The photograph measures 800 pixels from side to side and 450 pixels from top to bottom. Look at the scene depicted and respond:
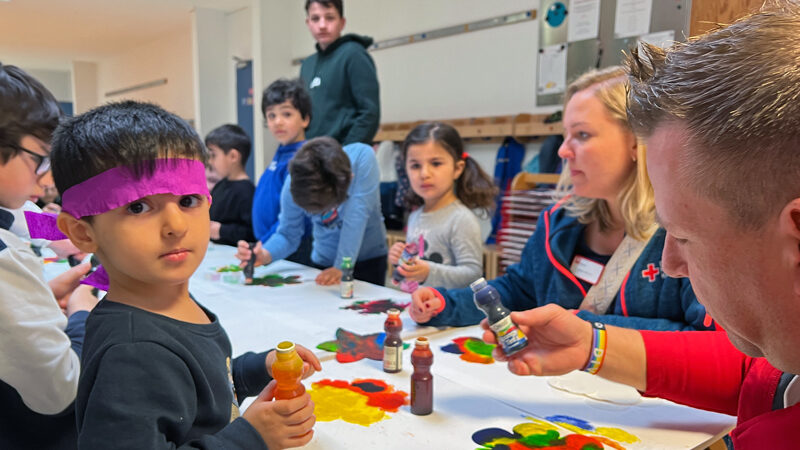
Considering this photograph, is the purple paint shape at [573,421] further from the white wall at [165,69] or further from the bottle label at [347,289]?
the white wall at [165,69]

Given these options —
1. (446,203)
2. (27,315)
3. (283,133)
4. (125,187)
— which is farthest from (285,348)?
(283,133)

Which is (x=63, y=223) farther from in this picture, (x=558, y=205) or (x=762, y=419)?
(x=558, y=205)

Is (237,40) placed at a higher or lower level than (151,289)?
higher

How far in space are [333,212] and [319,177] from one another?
26cm

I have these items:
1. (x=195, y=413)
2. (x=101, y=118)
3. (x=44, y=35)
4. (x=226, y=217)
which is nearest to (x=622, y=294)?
(x=195, y=413)

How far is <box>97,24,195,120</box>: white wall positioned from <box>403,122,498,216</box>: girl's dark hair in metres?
6.65

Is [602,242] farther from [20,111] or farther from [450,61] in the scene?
[450,61]

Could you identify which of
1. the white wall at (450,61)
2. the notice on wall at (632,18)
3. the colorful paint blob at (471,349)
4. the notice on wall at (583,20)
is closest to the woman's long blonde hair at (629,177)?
the colorful paint blob at (471,349)

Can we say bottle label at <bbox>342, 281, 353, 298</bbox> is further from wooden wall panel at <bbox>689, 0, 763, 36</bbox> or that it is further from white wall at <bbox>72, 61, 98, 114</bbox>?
white wall at <bbox>72, 61, 98, 114</bbox>

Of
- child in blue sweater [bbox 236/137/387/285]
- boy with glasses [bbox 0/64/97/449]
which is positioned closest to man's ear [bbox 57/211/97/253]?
boy with glasses [bbox 0/64/97/449]

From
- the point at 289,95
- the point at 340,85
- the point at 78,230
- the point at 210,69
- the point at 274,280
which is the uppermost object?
the point at 210,69

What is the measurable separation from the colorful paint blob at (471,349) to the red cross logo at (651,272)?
0.50 metres

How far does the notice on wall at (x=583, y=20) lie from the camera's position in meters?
3.93

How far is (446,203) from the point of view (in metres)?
2.63
